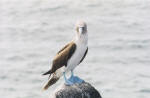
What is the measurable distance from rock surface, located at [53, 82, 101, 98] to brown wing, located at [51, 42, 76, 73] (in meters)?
1.19

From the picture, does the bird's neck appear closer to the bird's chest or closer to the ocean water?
the bird's chest

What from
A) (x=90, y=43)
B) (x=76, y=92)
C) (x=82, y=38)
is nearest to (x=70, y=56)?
(x=82, y=38)

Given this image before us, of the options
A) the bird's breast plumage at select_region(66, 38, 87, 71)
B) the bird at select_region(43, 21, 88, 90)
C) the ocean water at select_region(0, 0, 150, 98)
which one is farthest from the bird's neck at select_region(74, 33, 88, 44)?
the ocean water at select_region(0, 0, 150, 98)

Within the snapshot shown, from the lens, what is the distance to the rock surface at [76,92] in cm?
1165

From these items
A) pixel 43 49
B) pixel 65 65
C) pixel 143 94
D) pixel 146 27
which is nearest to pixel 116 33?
pixel 146 27

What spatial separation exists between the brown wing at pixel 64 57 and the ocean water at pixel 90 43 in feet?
55.2

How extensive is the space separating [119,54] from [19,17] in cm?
1077

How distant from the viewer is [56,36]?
130ft

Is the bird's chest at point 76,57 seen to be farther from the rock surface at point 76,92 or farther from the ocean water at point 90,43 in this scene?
the ocean water at point 90,43

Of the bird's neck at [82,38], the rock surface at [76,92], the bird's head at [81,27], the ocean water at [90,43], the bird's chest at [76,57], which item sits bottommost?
the ocean water at [90,43]

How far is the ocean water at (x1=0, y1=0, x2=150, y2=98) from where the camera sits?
107 ft

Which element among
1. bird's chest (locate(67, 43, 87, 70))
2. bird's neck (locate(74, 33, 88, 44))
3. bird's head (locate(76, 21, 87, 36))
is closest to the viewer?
bird's head (locate(76, 21, 87, 36))

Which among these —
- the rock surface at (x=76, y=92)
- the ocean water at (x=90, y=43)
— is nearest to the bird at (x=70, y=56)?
the rock surface at (x=76, y=92)

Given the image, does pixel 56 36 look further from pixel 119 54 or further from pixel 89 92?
pixel 89 92
